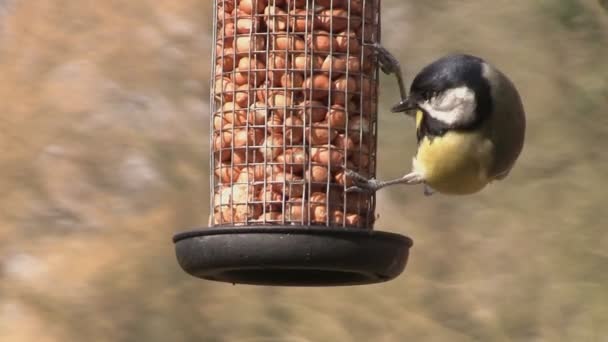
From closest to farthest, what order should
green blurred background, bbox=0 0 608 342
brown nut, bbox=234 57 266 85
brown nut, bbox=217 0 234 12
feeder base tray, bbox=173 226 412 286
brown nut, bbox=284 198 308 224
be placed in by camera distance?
1. feeder base tray, bbox=173 226 412 286
2. brown nut, bbox=284 198 308 224
3. brown nut, bbox=234 57 266 85
4. brown nut, bbox=217 0 234 12
5. green blurred background, bbox=0 0 608 342

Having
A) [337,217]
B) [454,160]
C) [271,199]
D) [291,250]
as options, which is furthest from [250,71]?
[454,160]

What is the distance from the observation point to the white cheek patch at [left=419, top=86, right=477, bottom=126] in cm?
424

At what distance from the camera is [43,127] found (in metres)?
8.70

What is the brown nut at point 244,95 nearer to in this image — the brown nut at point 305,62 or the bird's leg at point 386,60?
the brown nut at point 305,62

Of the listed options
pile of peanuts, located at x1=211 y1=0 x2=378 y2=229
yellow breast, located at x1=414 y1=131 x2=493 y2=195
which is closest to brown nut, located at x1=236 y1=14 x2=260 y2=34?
→ pile of peanuts, located at x1=211 y1=0 x2=378 y2=229

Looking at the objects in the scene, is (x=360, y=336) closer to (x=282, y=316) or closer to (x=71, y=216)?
(x=282, y=316)

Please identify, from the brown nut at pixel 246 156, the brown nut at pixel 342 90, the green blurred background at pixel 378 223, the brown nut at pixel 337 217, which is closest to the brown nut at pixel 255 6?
the brown nut at pixel 342 90

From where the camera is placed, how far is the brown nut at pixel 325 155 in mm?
4055

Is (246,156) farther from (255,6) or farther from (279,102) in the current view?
(255,6)

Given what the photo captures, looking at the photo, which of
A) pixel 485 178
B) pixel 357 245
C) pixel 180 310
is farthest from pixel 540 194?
pixel 357 245

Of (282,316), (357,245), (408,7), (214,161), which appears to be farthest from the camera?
(408,7)

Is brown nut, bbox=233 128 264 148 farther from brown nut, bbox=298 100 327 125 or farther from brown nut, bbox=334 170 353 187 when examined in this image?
brown nut, bbox=334 170 353 187

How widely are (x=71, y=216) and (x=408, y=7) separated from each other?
2552 mm

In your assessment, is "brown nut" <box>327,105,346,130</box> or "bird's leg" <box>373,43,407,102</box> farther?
"bird's leg" <box>373,43,407,102</box>
